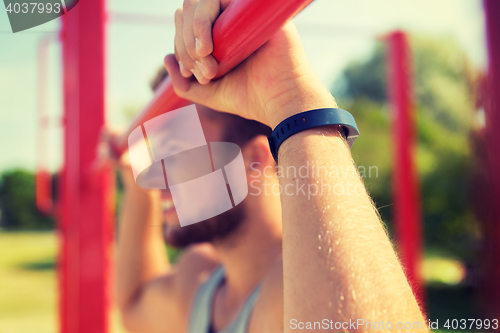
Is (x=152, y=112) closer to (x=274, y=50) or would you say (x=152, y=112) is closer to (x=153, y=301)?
(x=274, y=50)

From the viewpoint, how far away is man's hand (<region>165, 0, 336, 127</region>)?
466 millimetres

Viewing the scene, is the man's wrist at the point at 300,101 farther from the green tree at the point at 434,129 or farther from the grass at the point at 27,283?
the green tree at the point at 434,129

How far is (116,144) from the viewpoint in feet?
3.81

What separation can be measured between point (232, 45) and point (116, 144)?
80 cm

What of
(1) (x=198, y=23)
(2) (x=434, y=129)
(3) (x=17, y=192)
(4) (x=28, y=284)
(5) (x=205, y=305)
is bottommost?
(4) (x=28, y=284)

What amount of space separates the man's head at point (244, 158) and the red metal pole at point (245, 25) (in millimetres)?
489

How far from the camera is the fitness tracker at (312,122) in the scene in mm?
461

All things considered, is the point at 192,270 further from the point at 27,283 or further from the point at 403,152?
the point at 27,283

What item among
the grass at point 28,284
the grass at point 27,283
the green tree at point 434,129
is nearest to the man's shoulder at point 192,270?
the grass at point 28,284

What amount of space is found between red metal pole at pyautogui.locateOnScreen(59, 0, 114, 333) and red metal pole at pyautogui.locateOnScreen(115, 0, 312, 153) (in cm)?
102

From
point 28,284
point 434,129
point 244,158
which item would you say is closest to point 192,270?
point 244,158

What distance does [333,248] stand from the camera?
0.39 meters

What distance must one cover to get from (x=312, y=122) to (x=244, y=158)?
0.56 m

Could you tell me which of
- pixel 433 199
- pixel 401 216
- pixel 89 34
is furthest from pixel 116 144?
pixel 433 199
